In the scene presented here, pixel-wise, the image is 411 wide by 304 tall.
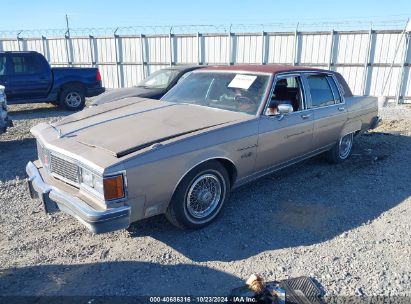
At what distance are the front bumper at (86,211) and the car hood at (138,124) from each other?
507 millimetres

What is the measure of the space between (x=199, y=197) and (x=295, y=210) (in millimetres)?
1332

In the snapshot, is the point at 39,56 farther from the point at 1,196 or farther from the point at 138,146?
the point at 138,146

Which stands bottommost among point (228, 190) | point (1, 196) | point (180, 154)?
point (1, 196)

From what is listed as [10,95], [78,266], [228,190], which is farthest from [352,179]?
[10,95]

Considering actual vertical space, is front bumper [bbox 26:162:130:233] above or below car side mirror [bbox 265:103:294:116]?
below

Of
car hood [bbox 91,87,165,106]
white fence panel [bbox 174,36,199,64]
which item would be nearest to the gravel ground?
car hood [bbox 91,87,165,106]

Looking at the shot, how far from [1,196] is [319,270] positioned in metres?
4.07

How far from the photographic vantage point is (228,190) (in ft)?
13.5

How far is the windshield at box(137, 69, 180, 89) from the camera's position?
10084 millimetres

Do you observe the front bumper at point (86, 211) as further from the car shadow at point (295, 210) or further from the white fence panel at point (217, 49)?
the white fence panel at point (217, 49)

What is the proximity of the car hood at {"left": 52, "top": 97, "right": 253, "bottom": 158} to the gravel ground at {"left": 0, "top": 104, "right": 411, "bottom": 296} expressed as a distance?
104 centimetres

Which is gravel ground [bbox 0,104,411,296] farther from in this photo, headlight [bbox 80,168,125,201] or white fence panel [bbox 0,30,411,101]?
white fence panel [bbox 0,30,411,101]

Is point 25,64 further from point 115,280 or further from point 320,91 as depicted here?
point 115,280

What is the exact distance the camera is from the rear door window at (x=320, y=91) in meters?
5.22
